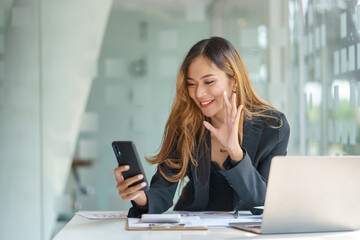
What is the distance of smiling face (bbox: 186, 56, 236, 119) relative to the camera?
226cm

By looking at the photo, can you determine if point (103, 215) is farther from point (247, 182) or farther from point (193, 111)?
point (193, 111)

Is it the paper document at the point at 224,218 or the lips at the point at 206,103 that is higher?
the lips at the point at 206,103

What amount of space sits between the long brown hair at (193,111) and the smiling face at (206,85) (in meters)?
0.03

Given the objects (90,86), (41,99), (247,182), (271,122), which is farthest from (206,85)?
(41,99)

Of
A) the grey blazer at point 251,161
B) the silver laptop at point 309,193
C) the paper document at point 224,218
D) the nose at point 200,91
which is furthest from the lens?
the nose at point 200,91

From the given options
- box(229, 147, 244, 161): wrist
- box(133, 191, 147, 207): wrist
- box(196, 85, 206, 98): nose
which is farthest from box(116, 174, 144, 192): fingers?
box(196, 85, 206, 98): nose

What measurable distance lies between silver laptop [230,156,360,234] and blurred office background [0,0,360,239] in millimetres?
2477

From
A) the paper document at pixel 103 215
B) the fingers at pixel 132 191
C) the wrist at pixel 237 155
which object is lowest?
the paper document at pixel 103 215

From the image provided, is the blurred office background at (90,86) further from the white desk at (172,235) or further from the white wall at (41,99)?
the white desk at (172,235)

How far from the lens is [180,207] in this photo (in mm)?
2264

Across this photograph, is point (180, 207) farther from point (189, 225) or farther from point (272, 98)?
point (272, 98)

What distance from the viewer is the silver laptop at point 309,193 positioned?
4.61ft

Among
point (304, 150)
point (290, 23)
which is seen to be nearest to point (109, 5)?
point (290, 23)

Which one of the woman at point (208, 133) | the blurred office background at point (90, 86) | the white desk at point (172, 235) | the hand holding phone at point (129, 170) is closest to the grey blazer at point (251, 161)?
the woman at point (208, 133)
